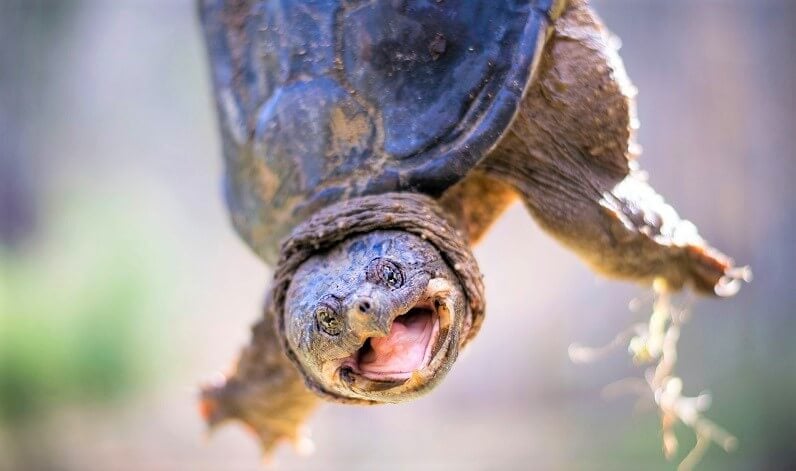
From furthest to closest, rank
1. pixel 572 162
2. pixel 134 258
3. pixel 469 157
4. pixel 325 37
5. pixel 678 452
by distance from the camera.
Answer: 1. pixel 134 258
2. pixel 678 452
3. pixel 572 162
4. pixel 325 37
5. pixel 469 157

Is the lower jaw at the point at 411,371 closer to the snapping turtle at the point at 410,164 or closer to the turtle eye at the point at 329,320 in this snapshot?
the snapping turtle at the point at 410,164

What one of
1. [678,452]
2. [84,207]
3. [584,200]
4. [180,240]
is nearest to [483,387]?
[678,452]

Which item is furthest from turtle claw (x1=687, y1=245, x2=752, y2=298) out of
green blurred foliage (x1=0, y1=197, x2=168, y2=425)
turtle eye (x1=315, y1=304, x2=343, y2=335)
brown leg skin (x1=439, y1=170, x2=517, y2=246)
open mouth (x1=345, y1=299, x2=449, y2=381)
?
green blurred foliage (x1=0, y1=197, x2=168, y2=425)

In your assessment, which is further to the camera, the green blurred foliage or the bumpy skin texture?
the green blurred foliage

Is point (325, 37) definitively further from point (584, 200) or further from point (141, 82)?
point (141, 82)

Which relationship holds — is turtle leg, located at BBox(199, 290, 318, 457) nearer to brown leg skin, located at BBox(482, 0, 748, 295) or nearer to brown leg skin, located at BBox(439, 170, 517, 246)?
brown leg skin, located at BBox(439, 170, 517, 246)

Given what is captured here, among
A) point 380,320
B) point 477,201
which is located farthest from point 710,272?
point 380,320
